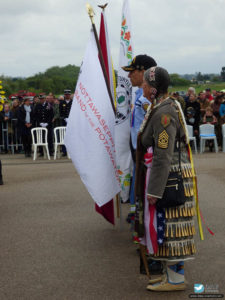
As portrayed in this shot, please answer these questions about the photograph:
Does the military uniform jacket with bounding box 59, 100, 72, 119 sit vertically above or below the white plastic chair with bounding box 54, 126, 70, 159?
above

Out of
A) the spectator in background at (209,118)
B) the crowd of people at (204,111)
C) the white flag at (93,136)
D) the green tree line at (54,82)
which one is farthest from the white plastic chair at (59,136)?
the green tree line at (54,82)

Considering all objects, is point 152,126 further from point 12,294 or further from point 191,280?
point 12,294

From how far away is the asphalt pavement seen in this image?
4.69 m

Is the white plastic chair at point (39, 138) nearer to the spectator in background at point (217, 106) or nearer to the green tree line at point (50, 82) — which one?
the spectator in background at point (217, 106)

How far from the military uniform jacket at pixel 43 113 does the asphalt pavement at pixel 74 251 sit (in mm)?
7146

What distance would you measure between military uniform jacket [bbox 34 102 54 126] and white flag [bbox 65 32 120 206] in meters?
11.2

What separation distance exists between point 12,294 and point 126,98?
270cm

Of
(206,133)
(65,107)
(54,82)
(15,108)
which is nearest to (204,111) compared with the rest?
(206,133)

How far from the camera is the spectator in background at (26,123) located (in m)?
17.2

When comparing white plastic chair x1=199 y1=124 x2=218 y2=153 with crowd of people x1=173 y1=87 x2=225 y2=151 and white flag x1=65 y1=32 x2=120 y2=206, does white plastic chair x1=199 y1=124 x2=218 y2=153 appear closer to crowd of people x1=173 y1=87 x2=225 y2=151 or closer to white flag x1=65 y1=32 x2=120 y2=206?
crowd of people x1=173 y1=87 x2=225 y2=151

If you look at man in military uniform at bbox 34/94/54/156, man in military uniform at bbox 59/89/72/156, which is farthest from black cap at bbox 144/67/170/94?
man in military uniform at bbox 34/94/54/156

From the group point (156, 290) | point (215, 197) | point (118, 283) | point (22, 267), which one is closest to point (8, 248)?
point (22, 267)

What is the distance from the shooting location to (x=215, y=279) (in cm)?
484

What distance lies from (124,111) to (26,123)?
11.6 metres
